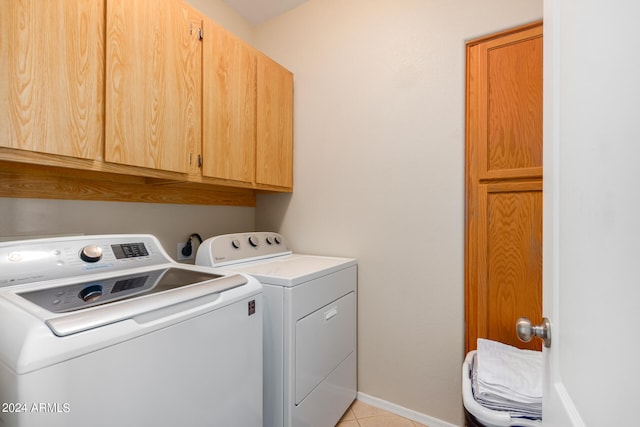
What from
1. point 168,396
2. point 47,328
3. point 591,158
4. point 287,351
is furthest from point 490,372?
point 47,328

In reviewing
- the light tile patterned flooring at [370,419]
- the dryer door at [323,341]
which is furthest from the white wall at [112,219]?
the light tile patterned flooring at [370,419]

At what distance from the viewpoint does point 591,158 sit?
18.0 inches

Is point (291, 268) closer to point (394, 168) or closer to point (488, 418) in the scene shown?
point (394, 168)

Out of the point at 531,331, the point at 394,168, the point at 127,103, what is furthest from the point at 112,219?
the point at 531,331

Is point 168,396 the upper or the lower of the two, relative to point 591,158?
lower

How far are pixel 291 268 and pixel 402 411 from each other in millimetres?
1112

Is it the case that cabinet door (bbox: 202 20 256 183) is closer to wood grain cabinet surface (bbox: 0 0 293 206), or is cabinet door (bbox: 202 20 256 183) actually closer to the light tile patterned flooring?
wood grain cabinet surface (bbox: 0 0 293 206)

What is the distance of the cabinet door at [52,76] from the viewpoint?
0.89 meters

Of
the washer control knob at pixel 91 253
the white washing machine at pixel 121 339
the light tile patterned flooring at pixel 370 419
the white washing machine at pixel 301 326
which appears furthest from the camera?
the light tile patterned flooring at pixel 370 419

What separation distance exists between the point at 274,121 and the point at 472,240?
144cm

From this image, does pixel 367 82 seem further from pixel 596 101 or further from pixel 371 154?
pixel 596 101

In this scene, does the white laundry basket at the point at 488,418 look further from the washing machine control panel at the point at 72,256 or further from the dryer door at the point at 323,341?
the washing machine control panel at the point at 72,256

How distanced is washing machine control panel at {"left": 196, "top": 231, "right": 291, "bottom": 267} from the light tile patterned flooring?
107 centimetres

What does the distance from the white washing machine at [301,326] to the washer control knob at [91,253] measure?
482 millimetres
